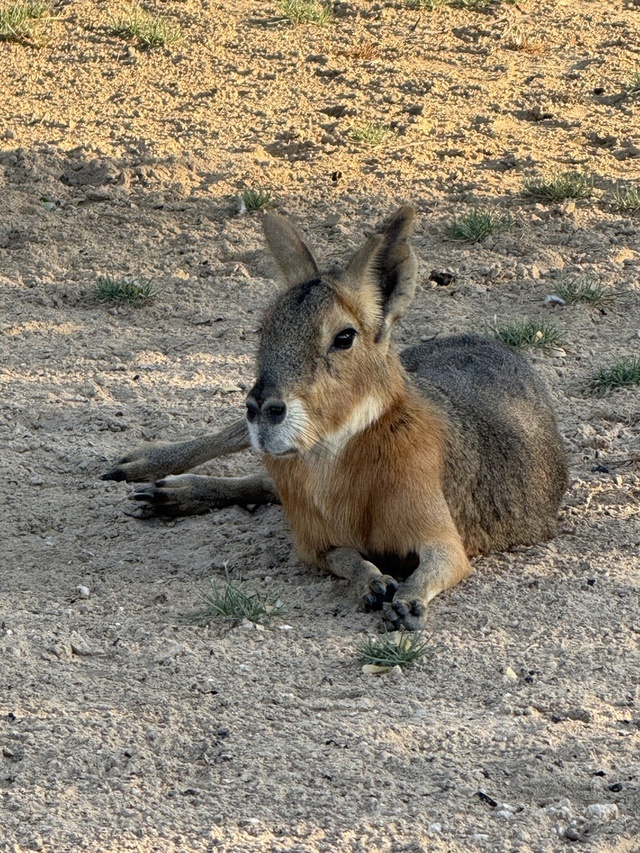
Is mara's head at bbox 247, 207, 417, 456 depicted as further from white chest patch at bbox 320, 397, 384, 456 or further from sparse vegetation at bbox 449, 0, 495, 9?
sparse vegetation at bbox 449, 0, 495, 9

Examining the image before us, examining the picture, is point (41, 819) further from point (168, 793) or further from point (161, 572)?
point (161, 572)

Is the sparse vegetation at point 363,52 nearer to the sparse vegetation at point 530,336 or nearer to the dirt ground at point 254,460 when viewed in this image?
the dirt ground at point 254,460

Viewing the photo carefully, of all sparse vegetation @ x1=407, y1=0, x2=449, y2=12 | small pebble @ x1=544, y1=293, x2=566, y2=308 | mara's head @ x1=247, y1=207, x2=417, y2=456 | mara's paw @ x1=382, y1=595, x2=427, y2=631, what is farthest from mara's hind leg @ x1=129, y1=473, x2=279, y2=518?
sparse vegetation @ x1=407, y1=0, x2=449, y2=12

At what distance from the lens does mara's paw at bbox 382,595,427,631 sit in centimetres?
507

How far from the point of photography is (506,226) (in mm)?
8977

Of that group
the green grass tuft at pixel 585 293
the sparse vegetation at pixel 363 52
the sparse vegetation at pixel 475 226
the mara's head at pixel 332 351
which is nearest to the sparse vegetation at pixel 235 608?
the mara's head at pixel 332 351

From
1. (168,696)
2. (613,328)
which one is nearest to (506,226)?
(613,328)

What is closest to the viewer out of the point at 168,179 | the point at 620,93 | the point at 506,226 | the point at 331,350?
the point at 331,350

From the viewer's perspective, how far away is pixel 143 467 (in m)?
6.66

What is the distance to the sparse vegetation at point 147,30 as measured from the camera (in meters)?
11.0

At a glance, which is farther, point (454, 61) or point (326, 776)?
point (454, 61)

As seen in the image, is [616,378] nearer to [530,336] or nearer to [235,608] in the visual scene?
[530,336]

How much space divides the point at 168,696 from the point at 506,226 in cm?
521

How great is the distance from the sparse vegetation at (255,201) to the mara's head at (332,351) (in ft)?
12.3
